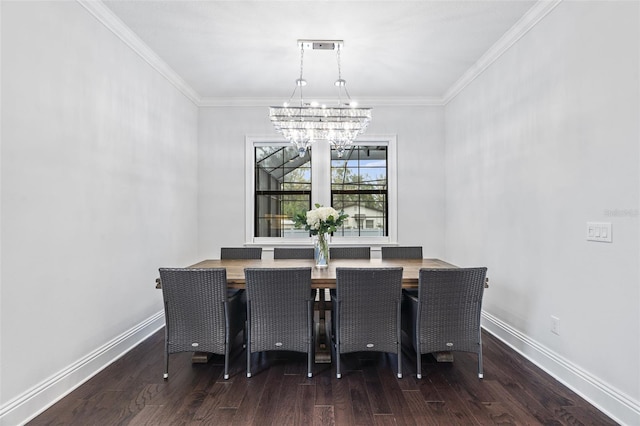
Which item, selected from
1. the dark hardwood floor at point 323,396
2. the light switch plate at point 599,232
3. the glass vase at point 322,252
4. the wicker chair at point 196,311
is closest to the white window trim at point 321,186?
the glass vase at point 322,252

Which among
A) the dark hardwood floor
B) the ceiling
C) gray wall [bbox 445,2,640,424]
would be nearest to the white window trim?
the ceiling

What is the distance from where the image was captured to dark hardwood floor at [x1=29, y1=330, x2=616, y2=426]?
6.40 ft

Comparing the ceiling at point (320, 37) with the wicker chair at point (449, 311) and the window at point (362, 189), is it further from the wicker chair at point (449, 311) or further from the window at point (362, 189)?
the wicker chair at point (449, 311)

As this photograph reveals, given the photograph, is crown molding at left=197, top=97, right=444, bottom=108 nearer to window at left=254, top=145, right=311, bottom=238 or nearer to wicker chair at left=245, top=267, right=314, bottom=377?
window at left=254, top=145, right=311, bottom=238

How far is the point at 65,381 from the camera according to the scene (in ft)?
7.30

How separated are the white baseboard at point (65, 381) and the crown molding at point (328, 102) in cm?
307

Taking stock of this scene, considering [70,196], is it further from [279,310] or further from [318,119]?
[318,119]

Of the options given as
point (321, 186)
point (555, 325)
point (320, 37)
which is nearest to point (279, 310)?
point (555, 325)

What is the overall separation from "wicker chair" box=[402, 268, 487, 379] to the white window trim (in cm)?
237

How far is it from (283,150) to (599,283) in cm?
392

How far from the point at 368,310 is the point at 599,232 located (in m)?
1.57

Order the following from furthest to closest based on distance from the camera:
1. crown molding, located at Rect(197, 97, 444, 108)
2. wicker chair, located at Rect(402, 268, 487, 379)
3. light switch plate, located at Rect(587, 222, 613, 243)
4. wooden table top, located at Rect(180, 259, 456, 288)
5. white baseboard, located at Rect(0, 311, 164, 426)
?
crown molding, located at Rect(197, 97, 444, 108)
wooden table top, located at Rect(180, 259, 456, 288)
wicker chair, located at Rect(402, 268, 487, 379)
light switch plate, located at Rect(587, 222, 613, 243)
white baseboard, located at Rect(0, 311, 164, 426)

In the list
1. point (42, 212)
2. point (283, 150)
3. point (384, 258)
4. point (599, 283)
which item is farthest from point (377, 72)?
point (42, 212)

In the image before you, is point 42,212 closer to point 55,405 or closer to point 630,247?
point 55,405
